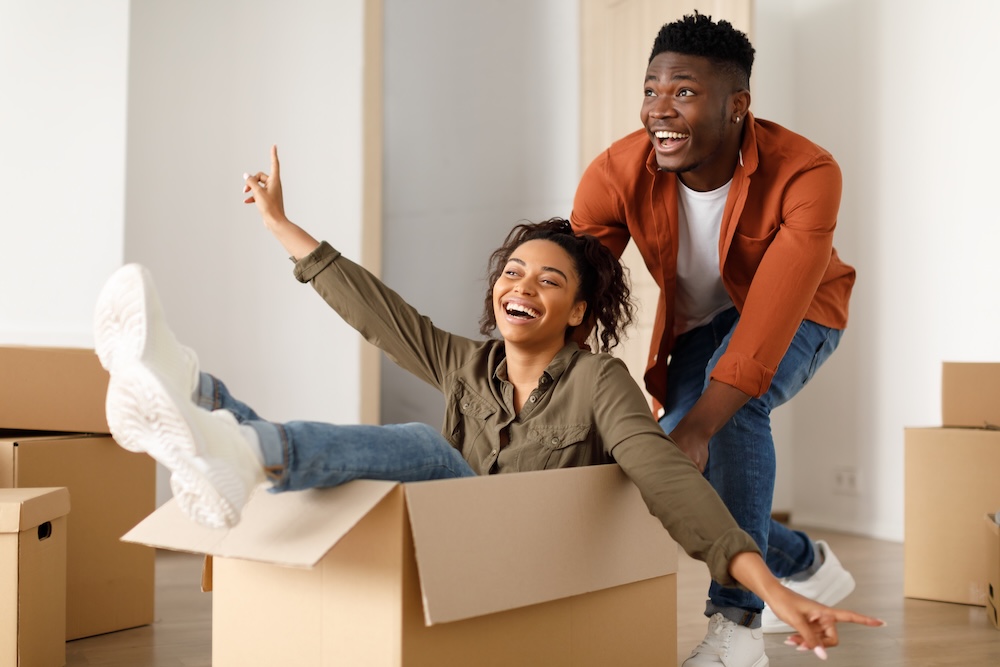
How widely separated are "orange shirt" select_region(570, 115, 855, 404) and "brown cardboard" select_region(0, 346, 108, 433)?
102cm

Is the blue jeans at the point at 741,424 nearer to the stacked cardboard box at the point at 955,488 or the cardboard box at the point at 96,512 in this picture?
the stacked cardboard box at the point at 955,488

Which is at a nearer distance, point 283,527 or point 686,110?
point 283,527

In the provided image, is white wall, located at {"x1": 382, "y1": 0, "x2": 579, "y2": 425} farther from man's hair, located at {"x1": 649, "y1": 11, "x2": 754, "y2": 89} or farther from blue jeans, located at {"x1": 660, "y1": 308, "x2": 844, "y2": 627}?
man's hair, located at {"x1": 649, "y1": 11, "x2": 754, "y2": 89}

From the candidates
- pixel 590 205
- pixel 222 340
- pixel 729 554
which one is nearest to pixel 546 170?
pixel 222 340

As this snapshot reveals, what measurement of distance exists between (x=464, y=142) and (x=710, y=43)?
273cm

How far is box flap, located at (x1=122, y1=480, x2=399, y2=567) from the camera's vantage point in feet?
3.75

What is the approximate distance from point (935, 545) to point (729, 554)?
1.48 meters

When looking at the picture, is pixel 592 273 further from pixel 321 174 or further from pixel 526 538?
pixel 321 174

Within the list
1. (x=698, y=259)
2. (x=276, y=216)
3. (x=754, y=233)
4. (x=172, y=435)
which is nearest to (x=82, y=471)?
(x=276, y=216)

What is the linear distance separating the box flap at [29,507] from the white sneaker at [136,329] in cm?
66

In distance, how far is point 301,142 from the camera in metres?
3.33

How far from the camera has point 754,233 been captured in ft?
5.79

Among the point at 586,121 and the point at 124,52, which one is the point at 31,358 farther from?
the point at 586,121

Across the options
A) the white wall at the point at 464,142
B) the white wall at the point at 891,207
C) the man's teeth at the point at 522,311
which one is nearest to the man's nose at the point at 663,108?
the man's teeth at the point at 522,311
